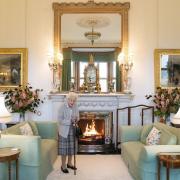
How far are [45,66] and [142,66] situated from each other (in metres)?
2.43

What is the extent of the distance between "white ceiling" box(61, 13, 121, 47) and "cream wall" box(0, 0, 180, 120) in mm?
324

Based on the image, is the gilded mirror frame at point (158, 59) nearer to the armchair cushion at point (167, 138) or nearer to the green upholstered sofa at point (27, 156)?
the armchair cushion at point (167, 138)

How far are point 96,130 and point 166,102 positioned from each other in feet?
6.35

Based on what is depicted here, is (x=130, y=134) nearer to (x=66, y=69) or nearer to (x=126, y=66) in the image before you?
(x=126, y=66)

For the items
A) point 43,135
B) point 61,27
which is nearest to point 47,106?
point 43,135

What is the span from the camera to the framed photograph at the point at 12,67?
24.9ft

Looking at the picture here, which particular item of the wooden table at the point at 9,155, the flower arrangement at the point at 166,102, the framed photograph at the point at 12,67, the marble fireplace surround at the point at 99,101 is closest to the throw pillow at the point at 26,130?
the wooden table at the point at 9,155

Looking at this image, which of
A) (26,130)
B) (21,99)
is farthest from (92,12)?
(26,130)

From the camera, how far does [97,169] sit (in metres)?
5.79

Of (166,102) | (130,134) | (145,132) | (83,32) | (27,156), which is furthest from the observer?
(83,32)

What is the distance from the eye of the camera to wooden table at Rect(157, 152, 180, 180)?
3.80 metres

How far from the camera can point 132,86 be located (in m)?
7.59

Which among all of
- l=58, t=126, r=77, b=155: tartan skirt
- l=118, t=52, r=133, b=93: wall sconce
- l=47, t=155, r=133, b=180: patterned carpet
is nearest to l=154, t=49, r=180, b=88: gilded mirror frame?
l=118, t=52, r=133, b=93: wall sconce

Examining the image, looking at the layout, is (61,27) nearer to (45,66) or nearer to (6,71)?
(45,66)
